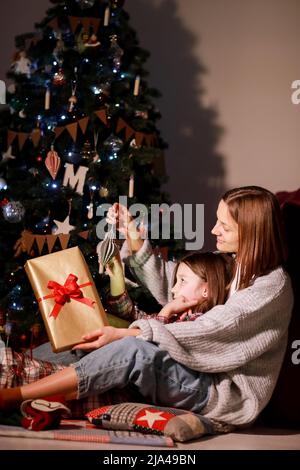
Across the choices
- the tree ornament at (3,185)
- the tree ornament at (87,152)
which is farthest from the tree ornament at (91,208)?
the tree ornament at (3,185)

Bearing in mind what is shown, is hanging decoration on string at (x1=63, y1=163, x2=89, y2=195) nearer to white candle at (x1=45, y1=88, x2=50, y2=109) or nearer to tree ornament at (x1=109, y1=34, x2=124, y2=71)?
white candle at (x1=45, y1=88, x2=50, y2=109)

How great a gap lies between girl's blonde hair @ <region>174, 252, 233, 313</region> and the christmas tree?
756 millimetres

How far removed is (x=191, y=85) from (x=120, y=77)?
1.18m

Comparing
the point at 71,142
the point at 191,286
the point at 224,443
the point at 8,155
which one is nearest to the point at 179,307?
the point at 191,286

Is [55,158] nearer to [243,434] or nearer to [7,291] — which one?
[7,291]

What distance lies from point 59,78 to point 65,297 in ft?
4.08

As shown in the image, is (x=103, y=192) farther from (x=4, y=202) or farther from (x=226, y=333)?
(x=226, y=333)

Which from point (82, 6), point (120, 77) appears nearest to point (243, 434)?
point (120, 77)

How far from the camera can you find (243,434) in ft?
7.41

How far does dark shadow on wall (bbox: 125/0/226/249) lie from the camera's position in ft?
14.4

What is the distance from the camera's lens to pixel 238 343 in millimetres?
2240

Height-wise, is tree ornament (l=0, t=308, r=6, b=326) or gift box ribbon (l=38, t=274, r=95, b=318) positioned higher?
gift box ribbon (l=38, t=274, r=95, b=318)

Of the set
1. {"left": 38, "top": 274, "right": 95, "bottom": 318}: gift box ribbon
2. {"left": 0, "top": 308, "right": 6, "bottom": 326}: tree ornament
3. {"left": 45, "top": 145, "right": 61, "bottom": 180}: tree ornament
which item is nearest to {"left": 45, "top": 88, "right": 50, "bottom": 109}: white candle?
{"left": 45, "top": 145, "right": 61, "bottom": 180}: tree ornament

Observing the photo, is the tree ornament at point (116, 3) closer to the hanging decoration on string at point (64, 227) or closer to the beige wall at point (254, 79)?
the hanging decoration on string at point (64, 227)
